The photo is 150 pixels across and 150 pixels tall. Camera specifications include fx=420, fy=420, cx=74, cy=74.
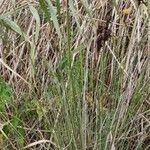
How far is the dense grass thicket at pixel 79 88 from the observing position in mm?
1109

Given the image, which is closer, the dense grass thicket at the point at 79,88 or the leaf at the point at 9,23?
the leaf at the point at 9,23

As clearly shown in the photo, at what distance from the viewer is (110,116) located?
1.18 m

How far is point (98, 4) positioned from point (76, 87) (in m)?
0.50

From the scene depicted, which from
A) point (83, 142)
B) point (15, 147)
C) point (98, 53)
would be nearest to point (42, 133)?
point (15, 147)

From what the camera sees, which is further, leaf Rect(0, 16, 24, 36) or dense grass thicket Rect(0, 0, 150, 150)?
dense grass thicket Rect(0, 0, 150, 150)

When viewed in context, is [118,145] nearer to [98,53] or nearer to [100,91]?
[100,91]

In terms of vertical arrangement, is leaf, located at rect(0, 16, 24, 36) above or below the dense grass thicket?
above

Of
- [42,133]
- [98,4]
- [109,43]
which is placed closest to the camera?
[42,133]

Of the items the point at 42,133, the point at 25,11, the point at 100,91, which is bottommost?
the point at 42,133

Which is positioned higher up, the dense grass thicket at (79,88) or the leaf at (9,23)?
the leaf at (9,23)

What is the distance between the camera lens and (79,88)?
1152 millimetres

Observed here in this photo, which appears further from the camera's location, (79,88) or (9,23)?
(79,88)

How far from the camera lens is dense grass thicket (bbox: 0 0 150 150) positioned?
1.11m

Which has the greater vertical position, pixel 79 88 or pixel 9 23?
pixel 9 23
